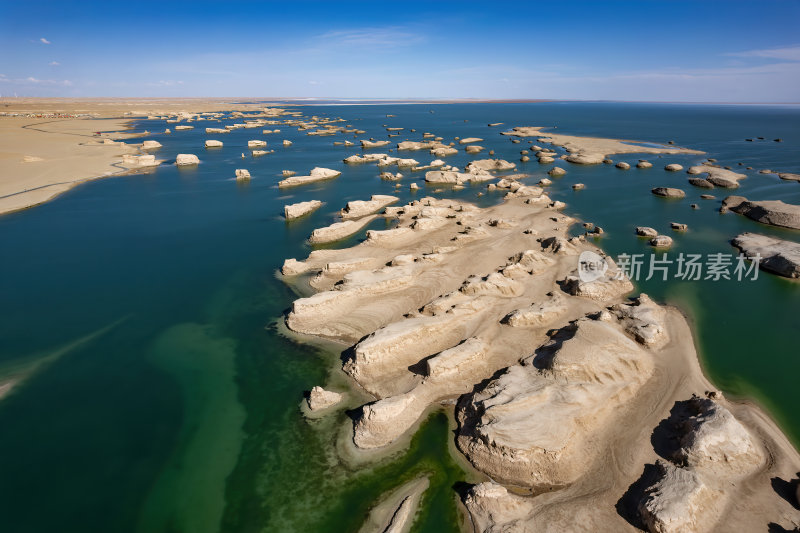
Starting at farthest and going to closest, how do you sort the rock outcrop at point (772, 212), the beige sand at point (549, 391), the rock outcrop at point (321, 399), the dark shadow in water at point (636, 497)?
the rock outcrop at point (772, 212) → the rock outcrop at point (321, 399) → the beige sand at point (549, 391) → the dark shadow in water at point (636, 497)

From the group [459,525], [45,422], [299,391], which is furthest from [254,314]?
[459,525]

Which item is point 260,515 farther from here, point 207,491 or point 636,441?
point 636,441

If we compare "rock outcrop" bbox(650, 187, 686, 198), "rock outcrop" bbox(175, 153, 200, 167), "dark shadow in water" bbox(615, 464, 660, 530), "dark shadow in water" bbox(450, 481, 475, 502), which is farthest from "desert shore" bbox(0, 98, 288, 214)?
"rock outcrop" bbox(650, 187, 686, 198)

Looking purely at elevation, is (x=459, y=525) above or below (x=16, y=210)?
below

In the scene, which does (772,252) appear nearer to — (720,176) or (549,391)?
(549,391)

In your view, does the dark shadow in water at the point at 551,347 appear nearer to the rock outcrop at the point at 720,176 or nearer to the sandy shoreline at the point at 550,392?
the sandy shoreline at the point at 550,392

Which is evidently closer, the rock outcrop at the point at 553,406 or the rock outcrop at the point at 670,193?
the rock outcrop at the point at 553,406

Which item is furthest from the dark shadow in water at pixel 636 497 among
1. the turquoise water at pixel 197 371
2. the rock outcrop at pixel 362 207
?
the rock outcrop at pixel 362 207

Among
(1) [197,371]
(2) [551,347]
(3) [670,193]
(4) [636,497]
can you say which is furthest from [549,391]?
(3) [670,193]

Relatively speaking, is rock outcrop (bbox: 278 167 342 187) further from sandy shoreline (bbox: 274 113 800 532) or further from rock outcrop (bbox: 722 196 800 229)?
rock outcrop (bbox: 722 196 800 229)
